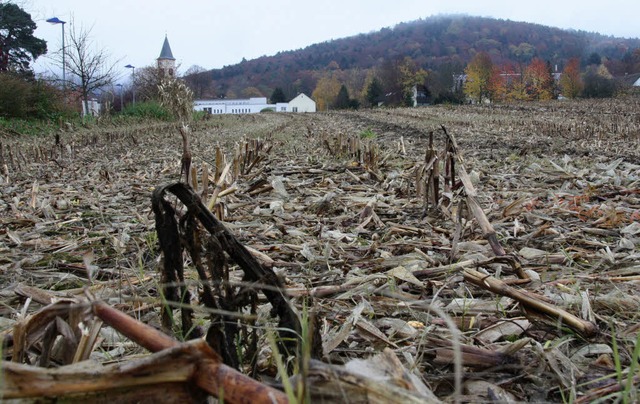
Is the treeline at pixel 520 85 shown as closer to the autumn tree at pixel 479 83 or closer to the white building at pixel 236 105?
the autumn tree at pixel 479 83

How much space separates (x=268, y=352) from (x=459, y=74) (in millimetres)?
105604

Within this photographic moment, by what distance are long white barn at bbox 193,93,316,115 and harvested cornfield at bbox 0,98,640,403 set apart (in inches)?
4852

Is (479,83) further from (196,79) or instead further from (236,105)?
(236,105)

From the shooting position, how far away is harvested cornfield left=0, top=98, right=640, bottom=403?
0.85m

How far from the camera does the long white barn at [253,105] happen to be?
12794cm

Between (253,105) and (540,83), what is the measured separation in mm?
76265

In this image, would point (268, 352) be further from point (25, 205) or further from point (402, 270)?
point (25, 205)

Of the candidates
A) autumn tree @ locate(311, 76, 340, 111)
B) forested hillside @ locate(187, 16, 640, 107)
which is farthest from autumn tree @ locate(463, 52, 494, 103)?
forested hillside @ locate(187, 16, 640, 107)

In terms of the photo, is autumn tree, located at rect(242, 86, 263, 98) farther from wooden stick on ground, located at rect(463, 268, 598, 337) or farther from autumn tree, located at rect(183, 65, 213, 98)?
wooden stick on ground, located at rect(463, 268, 598, 337)

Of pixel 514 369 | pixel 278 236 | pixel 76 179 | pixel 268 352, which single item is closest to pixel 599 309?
pixel 514 369

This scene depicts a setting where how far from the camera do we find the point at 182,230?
1.32 metres

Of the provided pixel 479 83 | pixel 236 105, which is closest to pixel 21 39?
pixel 479 83

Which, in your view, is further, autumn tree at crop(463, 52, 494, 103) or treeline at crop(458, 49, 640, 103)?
autumn tree at crop(463, 52, 494, 103)

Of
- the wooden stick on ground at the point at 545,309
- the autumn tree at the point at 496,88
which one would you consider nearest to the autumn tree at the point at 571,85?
the autumn tree at the point at 496,88
